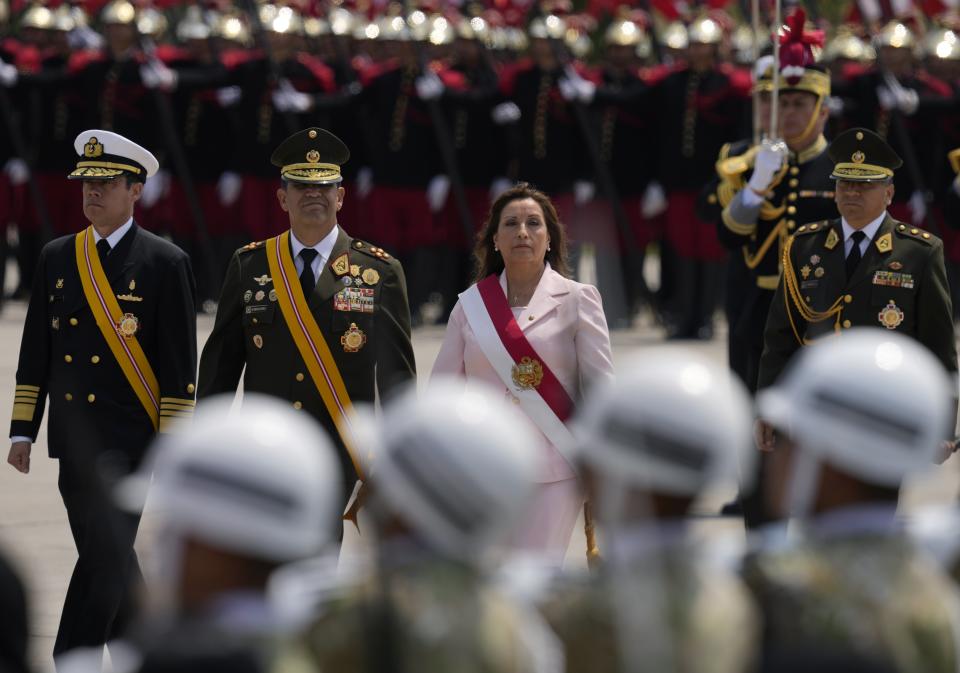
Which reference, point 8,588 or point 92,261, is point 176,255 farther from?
point 8,588

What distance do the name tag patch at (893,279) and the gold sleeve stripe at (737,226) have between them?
4.99 ft

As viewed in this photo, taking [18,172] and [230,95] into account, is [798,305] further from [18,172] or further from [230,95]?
[18,172]

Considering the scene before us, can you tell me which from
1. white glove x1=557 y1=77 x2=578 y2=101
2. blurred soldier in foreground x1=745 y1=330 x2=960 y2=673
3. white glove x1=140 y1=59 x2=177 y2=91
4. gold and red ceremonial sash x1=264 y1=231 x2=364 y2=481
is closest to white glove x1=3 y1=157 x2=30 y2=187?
white glove x1=140 y1=59 x2=177 y2=91

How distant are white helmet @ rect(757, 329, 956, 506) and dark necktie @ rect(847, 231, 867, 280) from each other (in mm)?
3795

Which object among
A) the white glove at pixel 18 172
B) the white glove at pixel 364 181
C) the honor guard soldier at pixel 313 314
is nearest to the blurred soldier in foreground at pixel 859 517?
the honor guard soldier at pixel 313 314

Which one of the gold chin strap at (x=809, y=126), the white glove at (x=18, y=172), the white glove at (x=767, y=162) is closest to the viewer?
the white glove at (x=767, y=162)

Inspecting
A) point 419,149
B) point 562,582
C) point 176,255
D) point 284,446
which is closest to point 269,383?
point 176,255

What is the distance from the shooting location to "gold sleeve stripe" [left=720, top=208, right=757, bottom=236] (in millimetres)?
8438

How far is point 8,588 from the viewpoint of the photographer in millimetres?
2994

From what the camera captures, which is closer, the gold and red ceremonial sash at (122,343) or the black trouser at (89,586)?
the black trouser at (89,586)

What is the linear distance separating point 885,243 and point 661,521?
13.2 ft

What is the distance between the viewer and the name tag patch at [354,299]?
6.44 m

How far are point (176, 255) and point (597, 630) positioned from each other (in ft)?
11.6

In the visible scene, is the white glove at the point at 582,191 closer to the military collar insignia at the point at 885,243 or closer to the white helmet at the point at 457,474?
the military collar insignia at the point at 885,243
